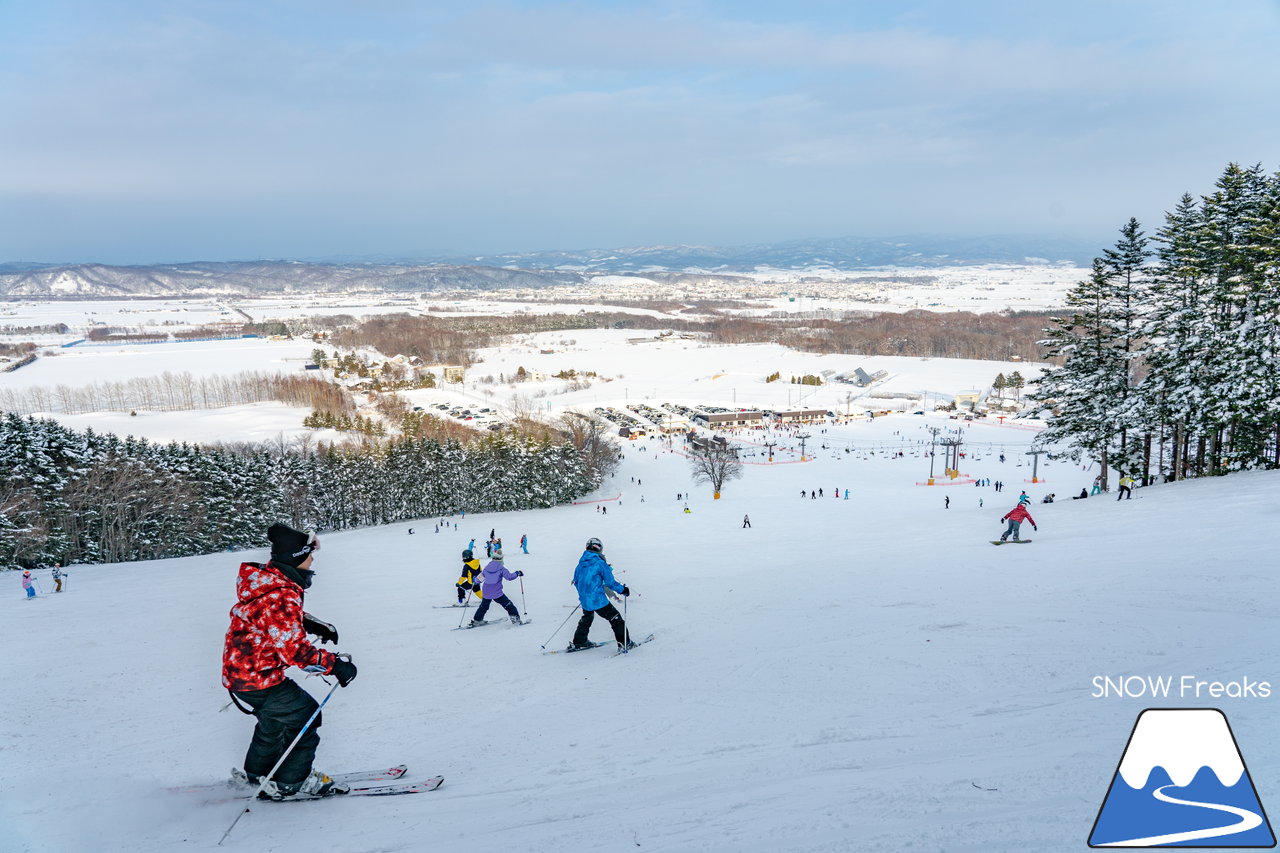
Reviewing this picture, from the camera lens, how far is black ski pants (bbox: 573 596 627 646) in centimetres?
663

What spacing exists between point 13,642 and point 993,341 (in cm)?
13911

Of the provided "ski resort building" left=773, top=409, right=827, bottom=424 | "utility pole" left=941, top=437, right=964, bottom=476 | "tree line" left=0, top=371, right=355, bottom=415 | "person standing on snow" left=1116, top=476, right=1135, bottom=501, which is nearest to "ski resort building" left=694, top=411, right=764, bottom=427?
"ski resort building" left=773, top=409, right=827, bottom=424

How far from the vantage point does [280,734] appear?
3.89 meters

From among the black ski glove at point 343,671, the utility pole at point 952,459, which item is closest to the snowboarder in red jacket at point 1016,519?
the black ski glove at point 343,671

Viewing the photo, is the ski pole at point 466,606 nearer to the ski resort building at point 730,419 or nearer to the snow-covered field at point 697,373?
the ski resort building at point 730,419

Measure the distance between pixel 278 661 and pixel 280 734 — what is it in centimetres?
47

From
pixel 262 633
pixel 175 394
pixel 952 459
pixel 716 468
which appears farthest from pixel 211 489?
pixel 175 394

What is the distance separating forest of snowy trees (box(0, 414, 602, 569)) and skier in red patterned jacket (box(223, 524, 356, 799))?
23.4 meters

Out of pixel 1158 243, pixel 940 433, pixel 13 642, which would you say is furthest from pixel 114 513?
pixel 940 433

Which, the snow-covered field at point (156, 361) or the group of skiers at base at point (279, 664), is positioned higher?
the group of skiers at base at point (279, 664)

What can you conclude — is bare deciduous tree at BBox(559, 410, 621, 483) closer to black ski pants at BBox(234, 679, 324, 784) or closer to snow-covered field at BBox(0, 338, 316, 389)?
black ski pants at BBox(234, 679, 324, 784)

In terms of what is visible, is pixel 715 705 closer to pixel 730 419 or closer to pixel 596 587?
pixel 596 587

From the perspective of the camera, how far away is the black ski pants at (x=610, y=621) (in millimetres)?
6629

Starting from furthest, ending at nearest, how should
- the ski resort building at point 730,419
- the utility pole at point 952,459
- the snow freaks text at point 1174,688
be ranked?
1. the ski resort building at point 730,419
2. the utility pole at point 952,459
3. the snow freaks text at point 1174,688
